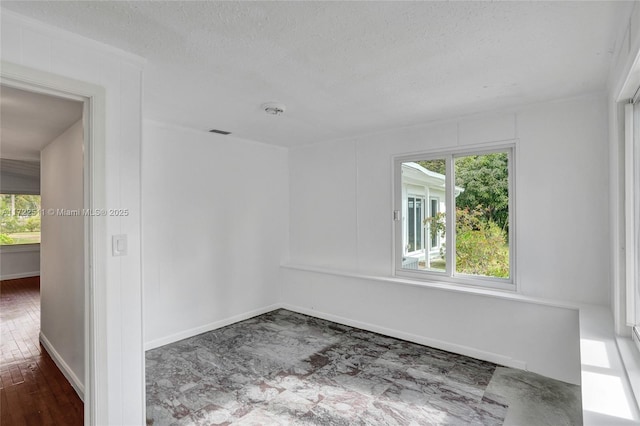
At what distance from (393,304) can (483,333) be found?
971mm

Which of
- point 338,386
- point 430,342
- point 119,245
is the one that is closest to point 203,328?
point 338,386

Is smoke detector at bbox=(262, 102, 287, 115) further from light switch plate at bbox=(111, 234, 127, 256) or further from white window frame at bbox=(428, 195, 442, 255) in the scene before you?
white window frame at bbox=(428, 195, 442, 255)

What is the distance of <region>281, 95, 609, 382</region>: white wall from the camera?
2.78m

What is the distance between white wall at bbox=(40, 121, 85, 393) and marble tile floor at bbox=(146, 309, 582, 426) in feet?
2.39

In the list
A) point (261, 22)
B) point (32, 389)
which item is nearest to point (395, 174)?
point (261, 22)

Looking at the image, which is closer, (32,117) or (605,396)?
(605,396)

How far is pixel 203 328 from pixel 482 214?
3404mm

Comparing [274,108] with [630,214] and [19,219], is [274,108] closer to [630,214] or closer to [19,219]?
[630,214]

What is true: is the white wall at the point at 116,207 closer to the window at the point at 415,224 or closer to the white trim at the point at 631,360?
the white trim at the point at 631,360

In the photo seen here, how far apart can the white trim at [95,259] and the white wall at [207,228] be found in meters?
1.33

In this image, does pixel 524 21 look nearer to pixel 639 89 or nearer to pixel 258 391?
pixel 639 89

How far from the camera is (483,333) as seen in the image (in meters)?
3.20

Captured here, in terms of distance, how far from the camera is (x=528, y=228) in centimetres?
308

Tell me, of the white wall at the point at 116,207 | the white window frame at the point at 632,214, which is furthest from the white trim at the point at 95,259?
the white window frame at the point at 632,214
